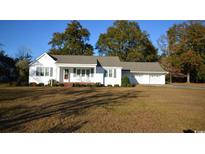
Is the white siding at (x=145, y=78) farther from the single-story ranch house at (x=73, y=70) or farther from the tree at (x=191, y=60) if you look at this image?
the tree at (x=191, y=60)

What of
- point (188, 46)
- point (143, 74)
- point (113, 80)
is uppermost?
point (188, 46)

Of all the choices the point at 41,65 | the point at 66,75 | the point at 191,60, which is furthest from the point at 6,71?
the point at 191,60

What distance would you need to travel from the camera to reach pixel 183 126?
24.9 ft

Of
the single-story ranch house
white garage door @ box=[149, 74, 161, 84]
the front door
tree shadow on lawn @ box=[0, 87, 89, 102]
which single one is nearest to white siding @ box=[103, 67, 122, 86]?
the single-story ranch house

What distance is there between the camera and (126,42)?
50.8 m

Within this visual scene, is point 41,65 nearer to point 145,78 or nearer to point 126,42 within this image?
point 145,78

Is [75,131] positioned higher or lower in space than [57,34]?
lower

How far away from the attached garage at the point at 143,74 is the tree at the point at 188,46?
9320 millimetres

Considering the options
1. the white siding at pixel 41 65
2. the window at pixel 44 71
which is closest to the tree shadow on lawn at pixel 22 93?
the white siding at pixel 41 65

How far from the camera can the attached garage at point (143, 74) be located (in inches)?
1453

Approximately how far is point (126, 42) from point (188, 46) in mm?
14581
